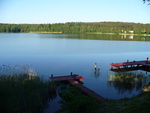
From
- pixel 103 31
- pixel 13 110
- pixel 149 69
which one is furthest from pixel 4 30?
Result: pixel 13 110

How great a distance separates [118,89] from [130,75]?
390cm

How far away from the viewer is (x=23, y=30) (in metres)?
166

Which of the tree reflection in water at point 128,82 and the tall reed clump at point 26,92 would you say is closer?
the tall reed clump at point 26,92

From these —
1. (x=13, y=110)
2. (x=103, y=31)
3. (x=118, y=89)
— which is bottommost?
(x=118, y=89)

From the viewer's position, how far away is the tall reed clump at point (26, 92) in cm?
1120

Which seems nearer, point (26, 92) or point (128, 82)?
point (26, 92)

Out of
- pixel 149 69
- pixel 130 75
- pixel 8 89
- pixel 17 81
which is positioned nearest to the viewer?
pixel 8 89

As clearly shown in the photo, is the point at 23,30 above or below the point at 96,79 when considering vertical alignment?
above

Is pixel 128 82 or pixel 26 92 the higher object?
pixel 26 92

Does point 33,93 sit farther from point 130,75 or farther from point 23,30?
point 23,30

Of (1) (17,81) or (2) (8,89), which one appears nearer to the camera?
(2) (8,89)

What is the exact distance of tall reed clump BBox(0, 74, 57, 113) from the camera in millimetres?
11203

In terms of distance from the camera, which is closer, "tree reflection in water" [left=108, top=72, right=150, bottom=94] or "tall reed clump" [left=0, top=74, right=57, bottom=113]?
"tall reed clump" [left=0, top=74, right=57, bottom=113]

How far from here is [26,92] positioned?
42.6 feet
